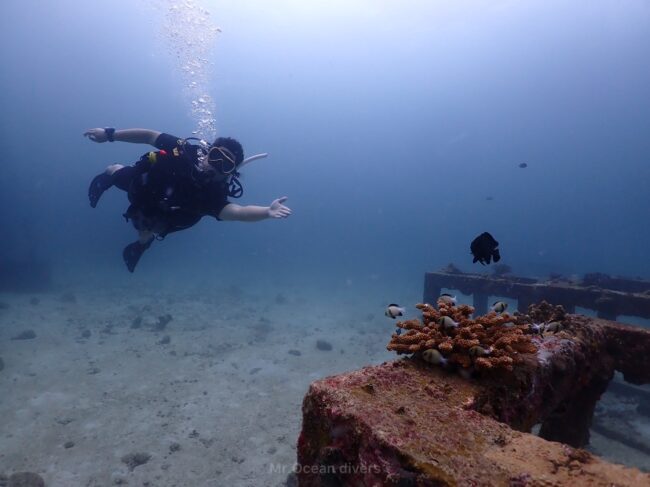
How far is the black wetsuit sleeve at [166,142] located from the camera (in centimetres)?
820

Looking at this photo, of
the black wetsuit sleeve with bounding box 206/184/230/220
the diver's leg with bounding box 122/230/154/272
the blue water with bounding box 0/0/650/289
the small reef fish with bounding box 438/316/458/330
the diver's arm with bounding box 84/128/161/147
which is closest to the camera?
the small reef fish with bounding box 438/316/458/330

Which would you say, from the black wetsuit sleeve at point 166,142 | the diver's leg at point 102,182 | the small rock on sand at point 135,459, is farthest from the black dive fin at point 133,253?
the small rock on sand at point 135,459

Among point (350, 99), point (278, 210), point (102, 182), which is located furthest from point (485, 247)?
point (350, 99)

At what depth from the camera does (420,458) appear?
5.18ft

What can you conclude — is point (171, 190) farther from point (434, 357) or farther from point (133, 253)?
point (434, 357)

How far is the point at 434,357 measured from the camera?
2.74 m

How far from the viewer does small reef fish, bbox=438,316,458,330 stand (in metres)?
3.11

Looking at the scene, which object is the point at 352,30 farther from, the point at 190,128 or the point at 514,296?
the point at 190,128

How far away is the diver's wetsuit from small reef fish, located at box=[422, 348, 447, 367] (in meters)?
6.15

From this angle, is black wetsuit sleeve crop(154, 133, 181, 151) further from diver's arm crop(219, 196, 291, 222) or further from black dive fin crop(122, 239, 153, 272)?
black dive fin crop(122, 239, 153, 272)

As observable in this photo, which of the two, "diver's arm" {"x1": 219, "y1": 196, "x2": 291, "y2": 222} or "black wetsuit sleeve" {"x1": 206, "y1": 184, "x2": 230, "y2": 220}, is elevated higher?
"black wetsuit sleeve" {"x1": 206, "y1": 184, "x2": 230, "y2": 220}

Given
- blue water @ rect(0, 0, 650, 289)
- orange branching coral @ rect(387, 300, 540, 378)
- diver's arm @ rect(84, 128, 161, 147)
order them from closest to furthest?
orange branching coral @ rect(387, 300, 540, 378)
diver's arm @ rect(84, 128, 161, 147)
blue water @ rect(0, 0, 650, 289)

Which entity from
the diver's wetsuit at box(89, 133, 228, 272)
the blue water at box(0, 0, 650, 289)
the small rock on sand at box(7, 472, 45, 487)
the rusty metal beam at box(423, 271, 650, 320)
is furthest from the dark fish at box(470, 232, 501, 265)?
the blue water at box(0, 0, 650, 289)

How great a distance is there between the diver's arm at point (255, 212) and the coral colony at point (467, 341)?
3.77m
